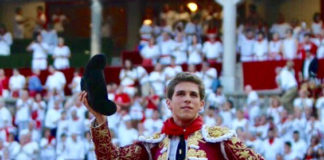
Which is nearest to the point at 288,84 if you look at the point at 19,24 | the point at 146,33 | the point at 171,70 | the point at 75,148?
the point at 171,70

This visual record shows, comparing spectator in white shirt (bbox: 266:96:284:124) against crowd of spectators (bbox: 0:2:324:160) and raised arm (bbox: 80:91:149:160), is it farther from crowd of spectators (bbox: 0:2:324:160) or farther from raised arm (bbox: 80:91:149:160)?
raised arm (bbox: 80:91:149:160)

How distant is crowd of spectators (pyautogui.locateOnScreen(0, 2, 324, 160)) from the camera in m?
18.4

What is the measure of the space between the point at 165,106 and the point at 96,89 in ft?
45.1

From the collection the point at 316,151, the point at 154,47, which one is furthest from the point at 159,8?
the point at 316,151

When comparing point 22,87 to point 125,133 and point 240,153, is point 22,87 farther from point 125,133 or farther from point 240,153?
point 240,153

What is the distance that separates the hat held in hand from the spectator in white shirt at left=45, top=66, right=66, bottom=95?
630 inches

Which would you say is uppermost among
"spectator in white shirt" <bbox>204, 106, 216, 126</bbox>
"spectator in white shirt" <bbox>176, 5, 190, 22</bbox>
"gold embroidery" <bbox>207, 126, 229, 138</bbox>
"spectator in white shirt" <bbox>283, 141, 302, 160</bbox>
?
"spectator in white shirt" <bbox>176, 5, 190, 22</bbox>

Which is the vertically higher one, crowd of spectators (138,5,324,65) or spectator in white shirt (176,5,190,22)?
spectator in white shirt (176,5,190,22)

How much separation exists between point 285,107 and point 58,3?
38.8ft

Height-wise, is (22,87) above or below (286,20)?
below

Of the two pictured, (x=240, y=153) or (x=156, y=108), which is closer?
(x=240, y=153)

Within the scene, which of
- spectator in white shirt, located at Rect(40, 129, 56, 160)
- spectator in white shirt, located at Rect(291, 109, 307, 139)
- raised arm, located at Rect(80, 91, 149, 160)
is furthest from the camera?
spectator in white shirt, located at Rect(40, 129, 56, 160)

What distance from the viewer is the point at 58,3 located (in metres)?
30.5

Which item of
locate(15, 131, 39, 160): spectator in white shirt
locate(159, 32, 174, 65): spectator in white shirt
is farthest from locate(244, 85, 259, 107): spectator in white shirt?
locate(15, 131, 39, 160): spectator in white shirt
